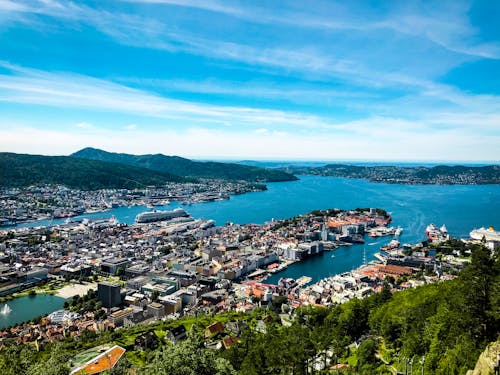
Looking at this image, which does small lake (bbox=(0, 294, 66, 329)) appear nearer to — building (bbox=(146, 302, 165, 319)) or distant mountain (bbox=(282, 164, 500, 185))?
building (bbox=(146, 302, 165, 319))

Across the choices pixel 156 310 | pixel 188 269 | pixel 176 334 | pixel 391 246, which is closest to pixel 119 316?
pixel 156 310

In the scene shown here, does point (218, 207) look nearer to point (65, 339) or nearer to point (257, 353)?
point (65, 339)

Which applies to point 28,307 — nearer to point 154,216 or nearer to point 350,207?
point 154,216

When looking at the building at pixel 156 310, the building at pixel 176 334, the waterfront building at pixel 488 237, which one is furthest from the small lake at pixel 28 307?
the waterfront building at pixel 488 237

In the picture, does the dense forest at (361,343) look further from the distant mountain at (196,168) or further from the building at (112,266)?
the distant mountain at (196,168)

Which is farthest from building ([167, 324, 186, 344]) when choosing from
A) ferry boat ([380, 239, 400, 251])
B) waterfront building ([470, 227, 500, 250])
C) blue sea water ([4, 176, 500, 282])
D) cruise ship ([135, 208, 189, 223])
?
cruise ship ([135, 208, 189, 223])

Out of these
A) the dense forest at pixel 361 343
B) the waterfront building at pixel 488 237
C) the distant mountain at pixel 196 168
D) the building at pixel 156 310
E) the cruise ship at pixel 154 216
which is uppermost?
the distant mountain at pixel 196 168
